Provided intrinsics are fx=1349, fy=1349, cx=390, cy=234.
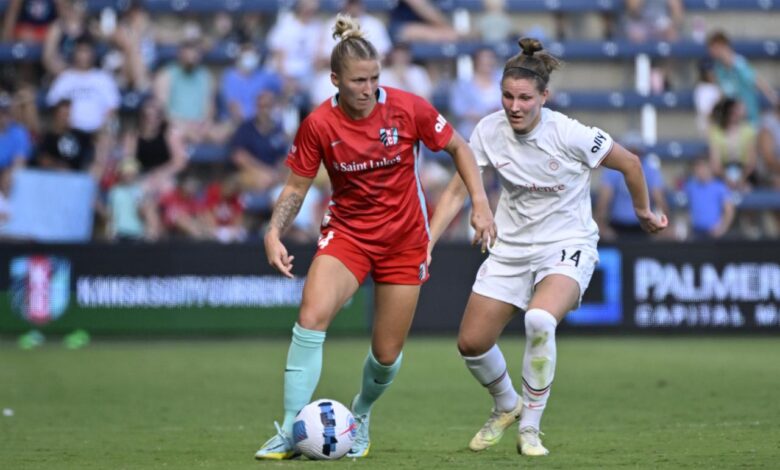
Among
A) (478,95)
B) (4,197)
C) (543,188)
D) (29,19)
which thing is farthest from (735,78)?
(543,188)

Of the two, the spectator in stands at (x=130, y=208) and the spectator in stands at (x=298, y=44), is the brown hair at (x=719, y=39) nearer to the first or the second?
the spectator in stands at (x=298, y=44)

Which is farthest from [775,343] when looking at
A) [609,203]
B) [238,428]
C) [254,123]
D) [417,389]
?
[238,428]

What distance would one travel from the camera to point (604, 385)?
40.0ft

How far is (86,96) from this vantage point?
1792 cm

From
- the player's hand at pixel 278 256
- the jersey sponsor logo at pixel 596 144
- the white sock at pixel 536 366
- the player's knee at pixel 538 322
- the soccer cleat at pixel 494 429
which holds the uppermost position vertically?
the jersey sponsor logo at pixel 596 144

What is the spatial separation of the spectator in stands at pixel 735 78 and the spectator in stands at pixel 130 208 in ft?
27.6

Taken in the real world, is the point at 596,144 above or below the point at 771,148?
above

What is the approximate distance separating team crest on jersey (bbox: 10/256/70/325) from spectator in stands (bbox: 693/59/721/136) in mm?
9495

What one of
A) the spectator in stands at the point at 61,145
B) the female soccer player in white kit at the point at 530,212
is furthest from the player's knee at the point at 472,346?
the spectator in stands at the point at 61,145

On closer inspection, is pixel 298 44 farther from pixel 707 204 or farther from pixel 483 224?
pixel 483 224

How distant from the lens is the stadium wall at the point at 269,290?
16266 millimetres

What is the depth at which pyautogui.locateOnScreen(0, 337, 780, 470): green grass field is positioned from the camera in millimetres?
7613

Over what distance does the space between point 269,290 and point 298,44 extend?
411 centimetres

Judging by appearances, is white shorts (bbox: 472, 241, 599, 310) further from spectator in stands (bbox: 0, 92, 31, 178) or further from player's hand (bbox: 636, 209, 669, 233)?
spectator in stands (bbox: 0, 92, 31, 178)
